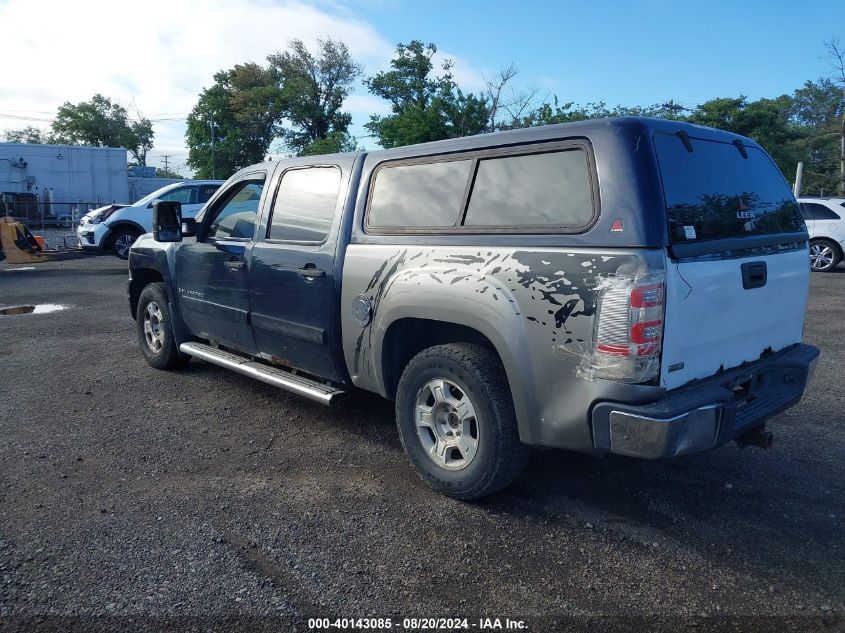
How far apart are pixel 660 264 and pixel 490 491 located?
1.47 metres

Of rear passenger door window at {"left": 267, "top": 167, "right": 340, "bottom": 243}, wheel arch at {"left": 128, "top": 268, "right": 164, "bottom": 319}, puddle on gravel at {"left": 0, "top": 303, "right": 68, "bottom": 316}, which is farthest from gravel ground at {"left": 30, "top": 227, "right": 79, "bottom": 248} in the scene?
rear passenger door window at {"left": 267, "top": 167, "right": 340, "bottom": 243}

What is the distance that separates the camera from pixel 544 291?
10.1 ft

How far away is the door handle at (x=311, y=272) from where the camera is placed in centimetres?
428

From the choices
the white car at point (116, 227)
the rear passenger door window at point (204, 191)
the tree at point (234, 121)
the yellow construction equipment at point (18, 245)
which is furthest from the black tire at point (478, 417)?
the tree at point (234, 121)

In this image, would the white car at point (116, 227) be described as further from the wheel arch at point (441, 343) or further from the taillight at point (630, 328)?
the taillight at point (630, 328)

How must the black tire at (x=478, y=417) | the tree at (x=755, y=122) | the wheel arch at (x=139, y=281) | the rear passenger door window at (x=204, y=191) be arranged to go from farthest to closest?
the tree at (x=755, y=122) < the rear passenger door window at (x=204, y=191) < the wheel arch at (x=139, y=281) < the black tire at (x=478, y=417)

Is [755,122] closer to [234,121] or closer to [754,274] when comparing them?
[754,274]

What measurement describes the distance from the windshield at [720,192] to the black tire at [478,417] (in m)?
1.11

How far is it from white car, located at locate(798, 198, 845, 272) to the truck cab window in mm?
13059

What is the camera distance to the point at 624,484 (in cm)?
390

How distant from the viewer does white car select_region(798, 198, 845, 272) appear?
14250 millimetres

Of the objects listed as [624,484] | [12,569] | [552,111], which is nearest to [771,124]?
A: [552,111]

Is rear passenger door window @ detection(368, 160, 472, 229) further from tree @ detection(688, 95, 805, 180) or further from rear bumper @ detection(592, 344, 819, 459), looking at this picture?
tree @ detection(688, 95, 805, 180)

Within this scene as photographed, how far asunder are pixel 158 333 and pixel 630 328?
4.86m
